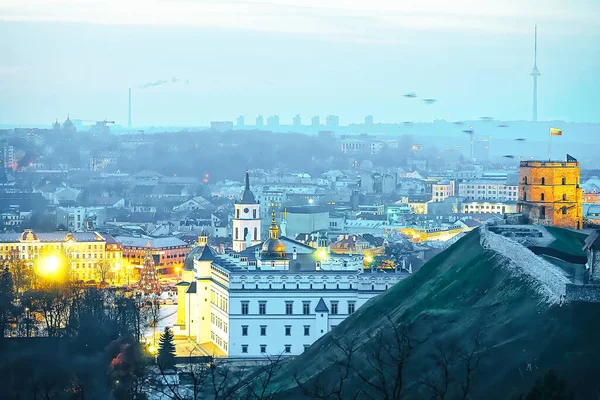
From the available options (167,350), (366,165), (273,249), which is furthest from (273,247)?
(366,165)

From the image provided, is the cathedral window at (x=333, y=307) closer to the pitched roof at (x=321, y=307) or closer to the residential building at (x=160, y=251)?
the pitched roof at (x=321, y=307)

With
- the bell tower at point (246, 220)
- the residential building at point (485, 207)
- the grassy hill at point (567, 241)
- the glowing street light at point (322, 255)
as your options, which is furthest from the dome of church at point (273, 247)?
the residential building at point (485, 207)

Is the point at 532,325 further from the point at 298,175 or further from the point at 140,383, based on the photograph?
the point at 298,175

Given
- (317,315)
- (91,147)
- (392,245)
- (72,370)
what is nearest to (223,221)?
(392,245)

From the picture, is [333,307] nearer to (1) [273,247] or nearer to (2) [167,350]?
(1) [273,247]

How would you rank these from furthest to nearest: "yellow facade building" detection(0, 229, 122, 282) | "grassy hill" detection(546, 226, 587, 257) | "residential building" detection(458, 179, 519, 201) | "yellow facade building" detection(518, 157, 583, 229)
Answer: "residential building" detection(458, 179, 519, 201) < "yellow facade building" detection(0, 229, 122, 282) < "yellow facade building" detection(518, 157, 583, 229) < "grassy hill" detection(546, 226, 587, 257)

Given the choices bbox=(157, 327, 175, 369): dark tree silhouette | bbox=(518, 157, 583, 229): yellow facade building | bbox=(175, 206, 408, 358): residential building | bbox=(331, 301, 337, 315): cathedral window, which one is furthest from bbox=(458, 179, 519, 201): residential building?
bbox=(157, 327, 175, 369): dark tree silhouette

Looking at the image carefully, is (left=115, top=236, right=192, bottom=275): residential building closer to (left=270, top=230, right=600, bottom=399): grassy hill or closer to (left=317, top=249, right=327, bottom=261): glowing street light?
(left=317, top=249, right=327, bottom=261): glowing street light
